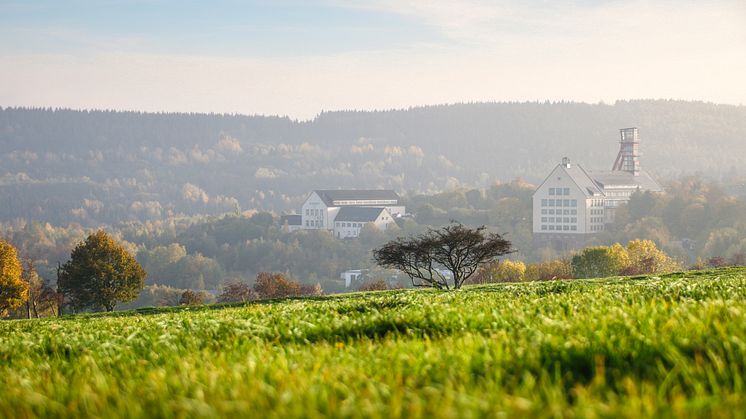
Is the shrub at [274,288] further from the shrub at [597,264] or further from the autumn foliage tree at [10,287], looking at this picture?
the shrub at [597,264]

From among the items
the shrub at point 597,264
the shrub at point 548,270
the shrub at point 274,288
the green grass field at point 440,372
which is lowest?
the shrub at point 274,288

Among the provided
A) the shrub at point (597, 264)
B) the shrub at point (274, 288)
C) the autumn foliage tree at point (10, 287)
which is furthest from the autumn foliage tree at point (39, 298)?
the shrub at point (597, 264)

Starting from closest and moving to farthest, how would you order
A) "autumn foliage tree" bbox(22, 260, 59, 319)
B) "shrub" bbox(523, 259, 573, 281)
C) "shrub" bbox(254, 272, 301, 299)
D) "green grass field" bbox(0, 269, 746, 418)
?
"green grass field" bbox(0, 269, 746, 418)
"autumn foliage tree" bbox(22, 260, 59, 319)
"shrub" bbox(254, 272, 301, 299)
"shrub" bbox(523, 259, 573, 281)

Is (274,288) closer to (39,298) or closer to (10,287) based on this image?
(39,298)

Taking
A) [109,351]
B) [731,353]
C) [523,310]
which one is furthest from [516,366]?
[109,351]

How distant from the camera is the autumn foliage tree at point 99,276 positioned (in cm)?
6581

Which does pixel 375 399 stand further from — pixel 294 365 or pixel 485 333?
pixel 485 333

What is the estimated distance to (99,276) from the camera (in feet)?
216

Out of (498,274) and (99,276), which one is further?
(498,274)

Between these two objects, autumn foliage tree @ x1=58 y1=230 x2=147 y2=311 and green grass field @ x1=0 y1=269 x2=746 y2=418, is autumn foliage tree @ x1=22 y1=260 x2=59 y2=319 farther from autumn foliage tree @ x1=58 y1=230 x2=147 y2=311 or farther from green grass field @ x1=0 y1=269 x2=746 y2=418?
green grass field @ x1=0 y1=269 x2=746 y2=418

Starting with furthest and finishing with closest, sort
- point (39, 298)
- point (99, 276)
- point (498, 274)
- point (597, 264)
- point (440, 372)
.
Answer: point (498, 274)
point (597, 264)
point (39, 298)
point (99, 276)
point (440, 372)

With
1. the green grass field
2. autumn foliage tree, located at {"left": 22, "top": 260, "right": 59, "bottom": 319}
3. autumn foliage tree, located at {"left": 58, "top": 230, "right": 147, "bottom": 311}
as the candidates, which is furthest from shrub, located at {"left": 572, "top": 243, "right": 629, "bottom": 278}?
the green grass field

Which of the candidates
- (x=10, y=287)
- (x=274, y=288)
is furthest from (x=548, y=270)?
(x=10, y=287)

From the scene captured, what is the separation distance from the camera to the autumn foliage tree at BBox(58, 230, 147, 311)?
6581 centimetres
